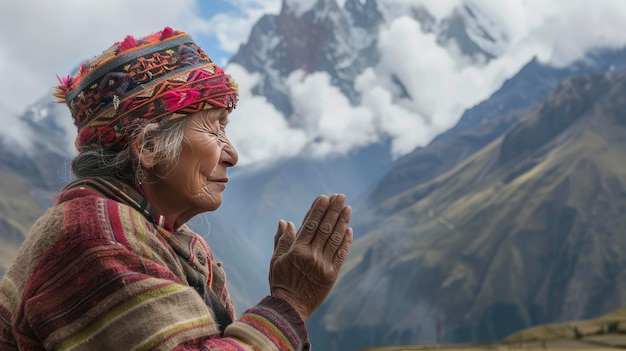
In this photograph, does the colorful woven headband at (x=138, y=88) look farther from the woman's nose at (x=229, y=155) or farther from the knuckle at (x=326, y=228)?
the knuckle at (x=326, y=228)

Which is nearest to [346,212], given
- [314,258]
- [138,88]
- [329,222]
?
[329,222]

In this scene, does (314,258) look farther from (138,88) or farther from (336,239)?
(138,88)

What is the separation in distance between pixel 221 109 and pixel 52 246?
1.16 meters

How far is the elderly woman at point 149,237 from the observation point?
8.91 feet

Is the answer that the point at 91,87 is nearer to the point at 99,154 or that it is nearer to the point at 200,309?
the point at 99,154

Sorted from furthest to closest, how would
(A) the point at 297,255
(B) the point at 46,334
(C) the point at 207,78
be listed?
(C) the point at 207,78, (A) the point at 297,255, (B) the point at 46,334

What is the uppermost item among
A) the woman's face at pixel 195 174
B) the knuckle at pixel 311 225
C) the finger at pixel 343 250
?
the woman's face at pixel 195 174

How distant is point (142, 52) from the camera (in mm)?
3422

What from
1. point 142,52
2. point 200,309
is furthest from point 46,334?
point 142,52

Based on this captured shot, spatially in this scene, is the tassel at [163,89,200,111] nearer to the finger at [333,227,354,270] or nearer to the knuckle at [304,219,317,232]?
the knuckle at [304,219,317,232]

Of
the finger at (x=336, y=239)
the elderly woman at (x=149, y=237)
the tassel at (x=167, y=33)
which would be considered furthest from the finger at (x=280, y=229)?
the tassel at (x=167, y=33)

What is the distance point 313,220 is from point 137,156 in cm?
88

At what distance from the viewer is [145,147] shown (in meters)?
3.36

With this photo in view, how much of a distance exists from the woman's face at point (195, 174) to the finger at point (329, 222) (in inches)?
21.7
